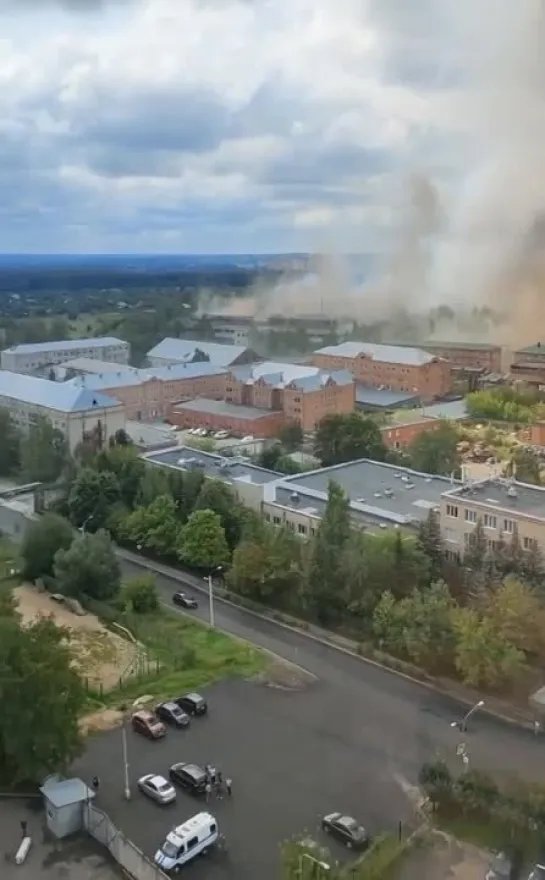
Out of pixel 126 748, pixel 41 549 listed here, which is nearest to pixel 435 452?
pixel 41 549

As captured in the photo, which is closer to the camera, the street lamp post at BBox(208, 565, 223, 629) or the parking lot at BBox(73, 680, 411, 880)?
the parking lot at BBox(73, 680, 411, 880)

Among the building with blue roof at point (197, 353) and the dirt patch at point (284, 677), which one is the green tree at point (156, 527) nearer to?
the dirt patch at point (284, 677)

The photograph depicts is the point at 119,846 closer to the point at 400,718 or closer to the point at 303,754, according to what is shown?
the point at 303,754

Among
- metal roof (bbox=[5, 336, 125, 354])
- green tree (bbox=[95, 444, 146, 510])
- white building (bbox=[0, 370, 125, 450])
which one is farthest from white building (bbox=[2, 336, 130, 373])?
green tree (bbox=[95, 444, 146, 510])

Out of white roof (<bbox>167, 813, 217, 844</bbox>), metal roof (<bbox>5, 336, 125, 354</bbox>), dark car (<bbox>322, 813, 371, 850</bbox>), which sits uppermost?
metal roof (<bbox>5, 336, 125, 354</bbox>)

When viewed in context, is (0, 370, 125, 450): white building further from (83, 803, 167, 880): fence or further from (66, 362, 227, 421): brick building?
(83, 803, 167, 880): fence

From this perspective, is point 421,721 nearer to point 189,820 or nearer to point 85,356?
point 189,820

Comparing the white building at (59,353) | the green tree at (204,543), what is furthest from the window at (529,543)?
the white building at (59,353)

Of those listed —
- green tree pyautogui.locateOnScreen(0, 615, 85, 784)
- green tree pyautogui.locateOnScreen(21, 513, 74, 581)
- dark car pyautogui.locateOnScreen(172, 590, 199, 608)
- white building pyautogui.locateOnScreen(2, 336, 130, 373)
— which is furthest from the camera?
white building pyautogui.locateOnScreen(2, 336, 130, 373)
